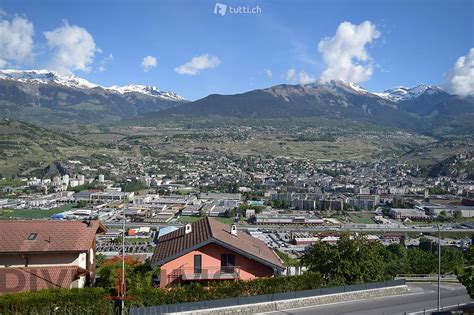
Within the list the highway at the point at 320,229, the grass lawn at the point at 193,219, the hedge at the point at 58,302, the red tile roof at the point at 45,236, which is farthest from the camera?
the grass lawn at the point at 193,219

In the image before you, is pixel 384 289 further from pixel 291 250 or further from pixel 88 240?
pixel 291 250

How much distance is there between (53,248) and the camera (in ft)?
44.5

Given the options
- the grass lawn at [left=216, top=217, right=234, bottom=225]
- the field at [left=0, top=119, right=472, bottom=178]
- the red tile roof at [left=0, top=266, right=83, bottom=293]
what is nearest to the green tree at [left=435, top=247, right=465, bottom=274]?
the red tile roof at [left=0, top=266, right=83, bottom=293]

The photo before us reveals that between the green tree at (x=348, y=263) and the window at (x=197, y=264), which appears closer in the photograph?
the window at (x=197, y=264)

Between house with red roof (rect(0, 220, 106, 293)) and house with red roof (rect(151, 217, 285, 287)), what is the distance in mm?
2068

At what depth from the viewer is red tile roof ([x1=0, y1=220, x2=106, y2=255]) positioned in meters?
13.5

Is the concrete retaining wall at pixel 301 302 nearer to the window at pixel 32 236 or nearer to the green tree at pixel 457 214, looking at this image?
the window at pixel 32 236

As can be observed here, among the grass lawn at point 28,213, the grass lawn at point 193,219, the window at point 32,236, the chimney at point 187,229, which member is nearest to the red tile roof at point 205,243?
the chimney at point 187,229

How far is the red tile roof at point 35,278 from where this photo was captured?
40.2 feet

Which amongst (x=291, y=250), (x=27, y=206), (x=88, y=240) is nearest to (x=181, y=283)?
(x=88, y=240)

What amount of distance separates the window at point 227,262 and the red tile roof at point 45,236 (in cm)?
378

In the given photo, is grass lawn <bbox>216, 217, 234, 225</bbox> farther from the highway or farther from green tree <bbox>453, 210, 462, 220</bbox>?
green tree <bbox>453, 210, 462, 220</bbox>

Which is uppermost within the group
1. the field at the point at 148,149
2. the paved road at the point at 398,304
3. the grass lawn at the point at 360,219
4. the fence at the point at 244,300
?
the field at the point at 148,149

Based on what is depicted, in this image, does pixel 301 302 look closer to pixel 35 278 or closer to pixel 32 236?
pixel 35 278
